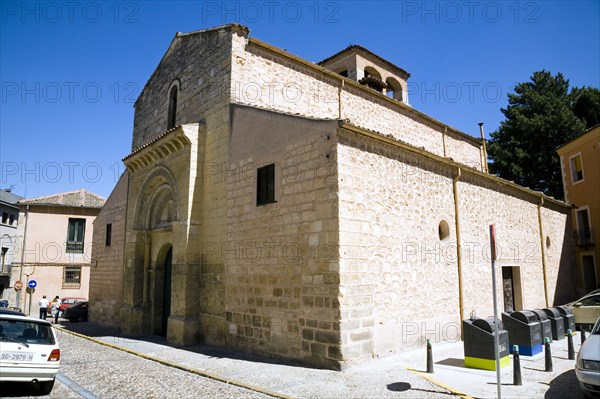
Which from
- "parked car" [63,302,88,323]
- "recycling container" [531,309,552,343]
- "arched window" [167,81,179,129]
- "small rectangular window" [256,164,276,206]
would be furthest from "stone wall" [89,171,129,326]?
"recycling container" [531,309,552,343]

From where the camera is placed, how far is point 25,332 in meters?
6.35

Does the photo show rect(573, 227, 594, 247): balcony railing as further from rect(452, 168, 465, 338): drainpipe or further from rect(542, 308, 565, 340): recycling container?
rect(452, 168, 465, 338): drainpipe

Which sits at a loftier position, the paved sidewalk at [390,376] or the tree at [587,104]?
the tree at [587,104]

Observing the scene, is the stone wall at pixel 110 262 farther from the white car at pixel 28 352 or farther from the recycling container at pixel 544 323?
the recycling container at pixel 544 323

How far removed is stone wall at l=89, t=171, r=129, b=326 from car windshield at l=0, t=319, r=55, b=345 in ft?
29.8

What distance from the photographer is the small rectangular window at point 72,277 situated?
27.7 m

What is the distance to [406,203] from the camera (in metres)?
9.34

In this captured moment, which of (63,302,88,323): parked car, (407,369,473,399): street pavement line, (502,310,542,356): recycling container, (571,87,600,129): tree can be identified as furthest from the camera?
(571,87,600,129): tree

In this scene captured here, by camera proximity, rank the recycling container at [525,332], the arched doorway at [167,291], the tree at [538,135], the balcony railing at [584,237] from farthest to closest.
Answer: the tree at [538,135] → the balcony railing at [584,237] → the arched doorway at [167,291] → the recycling container at [525,332]

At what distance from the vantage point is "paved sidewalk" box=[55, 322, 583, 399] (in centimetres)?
602

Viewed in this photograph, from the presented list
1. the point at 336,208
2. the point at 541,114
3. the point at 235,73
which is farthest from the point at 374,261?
the point at 541,114

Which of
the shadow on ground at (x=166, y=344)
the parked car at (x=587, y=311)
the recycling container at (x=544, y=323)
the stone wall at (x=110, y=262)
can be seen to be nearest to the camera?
the shadow on ground at (x=166, y=344)

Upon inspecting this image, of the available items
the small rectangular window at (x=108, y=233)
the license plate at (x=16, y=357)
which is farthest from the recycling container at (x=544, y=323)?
the small rectangular window at (x=108, y=233)

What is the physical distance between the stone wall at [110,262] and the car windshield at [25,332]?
357 inches
